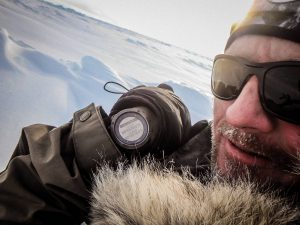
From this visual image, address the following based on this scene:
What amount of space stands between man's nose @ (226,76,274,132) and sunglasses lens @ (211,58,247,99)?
→ 37 millimetres

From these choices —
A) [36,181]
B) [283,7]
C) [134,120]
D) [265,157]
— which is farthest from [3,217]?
[283,7]

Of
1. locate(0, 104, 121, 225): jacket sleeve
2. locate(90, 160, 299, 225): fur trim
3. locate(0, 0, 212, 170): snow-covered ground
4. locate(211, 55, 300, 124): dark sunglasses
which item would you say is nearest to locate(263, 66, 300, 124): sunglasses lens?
locate(211, 55, 300, 124): dark sunglasses

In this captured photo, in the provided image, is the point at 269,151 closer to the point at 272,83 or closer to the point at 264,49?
the point at 272,83

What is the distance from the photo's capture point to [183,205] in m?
0.61

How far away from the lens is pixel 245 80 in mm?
965

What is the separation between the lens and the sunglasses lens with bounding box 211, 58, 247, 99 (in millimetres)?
991

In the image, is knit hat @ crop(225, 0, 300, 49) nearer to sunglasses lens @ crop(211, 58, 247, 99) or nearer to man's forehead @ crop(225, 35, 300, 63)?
man's forehead @ crop(225, 35, 300, 63)

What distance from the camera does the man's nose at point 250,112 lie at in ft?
2.92

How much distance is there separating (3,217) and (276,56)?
1.08m

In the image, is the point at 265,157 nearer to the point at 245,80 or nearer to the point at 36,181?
the point at 245,80

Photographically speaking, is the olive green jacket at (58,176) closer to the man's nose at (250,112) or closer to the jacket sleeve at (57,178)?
the jacket sleeve at (57,178)

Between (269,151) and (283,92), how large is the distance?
201 millimetres

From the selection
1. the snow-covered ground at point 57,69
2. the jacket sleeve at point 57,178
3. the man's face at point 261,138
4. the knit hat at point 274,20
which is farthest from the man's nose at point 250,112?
the snow-covered ground at point 57,69

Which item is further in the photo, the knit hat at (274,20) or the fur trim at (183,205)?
the knit hat at (274,20)
